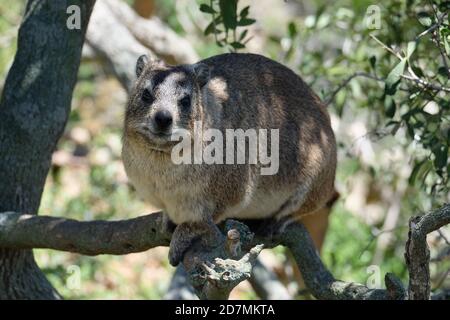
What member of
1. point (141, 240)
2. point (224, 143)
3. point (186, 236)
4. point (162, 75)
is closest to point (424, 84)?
point (224, 143)

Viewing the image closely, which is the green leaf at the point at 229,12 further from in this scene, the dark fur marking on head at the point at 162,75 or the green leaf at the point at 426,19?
the green leaf at the point at 426,19

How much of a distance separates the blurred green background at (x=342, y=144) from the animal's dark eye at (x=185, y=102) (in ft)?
3.83

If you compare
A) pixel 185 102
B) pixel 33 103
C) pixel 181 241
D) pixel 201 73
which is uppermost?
pixel 33 103

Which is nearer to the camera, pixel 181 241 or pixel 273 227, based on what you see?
pixel 181 241

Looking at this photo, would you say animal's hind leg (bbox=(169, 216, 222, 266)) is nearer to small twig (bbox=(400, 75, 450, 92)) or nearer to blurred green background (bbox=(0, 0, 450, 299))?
blurred green background (bbox=(0, 0, 450, 299))

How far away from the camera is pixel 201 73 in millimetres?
5172

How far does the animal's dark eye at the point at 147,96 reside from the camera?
496cm

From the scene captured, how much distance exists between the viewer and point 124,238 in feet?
17.9

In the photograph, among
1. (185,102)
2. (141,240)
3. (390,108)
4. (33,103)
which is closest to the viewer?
(185,102)

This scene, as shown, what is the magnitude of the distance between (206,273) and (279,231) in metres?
1.61

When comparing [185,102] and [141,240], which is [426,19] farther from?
[141,240]

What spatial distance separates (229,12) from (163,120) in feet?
4.01
